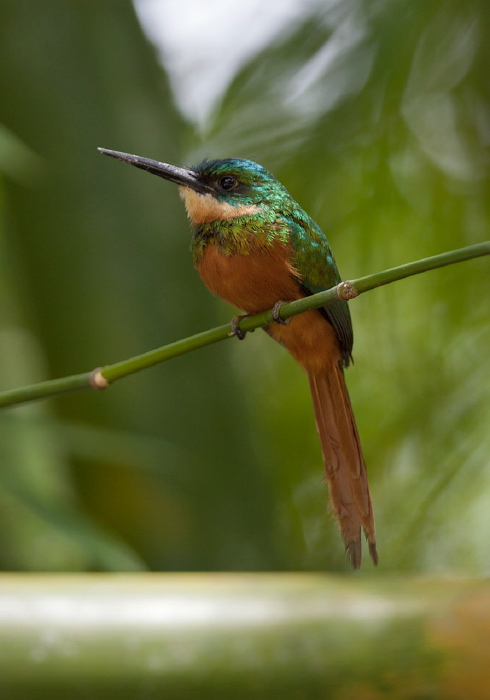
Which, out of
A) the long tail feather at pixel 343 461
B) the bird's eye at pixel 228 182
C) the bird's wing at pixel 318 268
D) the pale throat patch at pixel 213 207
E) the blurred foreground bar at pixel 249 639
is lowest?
the blurred foreground bar at pixel 249 639

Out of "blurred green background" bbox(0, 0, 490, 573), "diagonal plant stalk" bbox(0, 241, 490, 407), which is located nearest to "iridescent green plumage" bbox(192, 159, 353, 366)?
"diagonal plant stalk" bbox(0, 241, 490, 407)

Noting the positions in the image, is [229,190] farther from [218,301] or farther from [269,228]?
[218,301]

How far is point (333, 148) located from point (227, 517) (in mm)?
941

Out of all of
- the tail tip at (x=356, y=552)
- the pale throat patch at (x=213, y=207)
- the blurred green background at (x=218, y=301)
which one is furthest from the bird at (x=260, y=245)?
the blurred green background at (x=218, y=301)

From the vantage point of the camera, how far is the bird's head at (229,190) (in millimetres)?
1294

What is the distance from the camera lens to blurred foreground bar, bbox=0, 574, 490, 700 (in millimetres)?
814

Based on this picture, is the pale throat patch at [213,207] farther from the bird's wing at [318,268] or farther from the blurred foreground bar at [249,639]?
the blurred foreground bar at [249,639]

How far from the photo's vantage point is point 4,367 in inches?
113

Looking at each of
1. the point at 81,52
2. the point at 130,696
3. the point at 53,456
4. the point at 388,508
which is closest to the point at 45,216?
the point at 81,52

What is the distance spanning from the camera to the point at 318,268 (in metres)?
1.32

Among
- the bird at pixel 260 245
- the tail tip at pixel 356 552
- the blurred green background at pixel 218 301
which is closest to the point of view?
the tail tip at pixel 356 552

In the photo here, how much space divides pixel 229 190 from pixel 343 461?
1.59 ft

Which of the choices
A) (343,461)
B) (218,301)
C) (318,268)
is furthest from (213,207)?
(218,301)

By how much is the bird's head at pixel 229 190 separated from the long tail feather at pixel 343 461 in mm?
272
